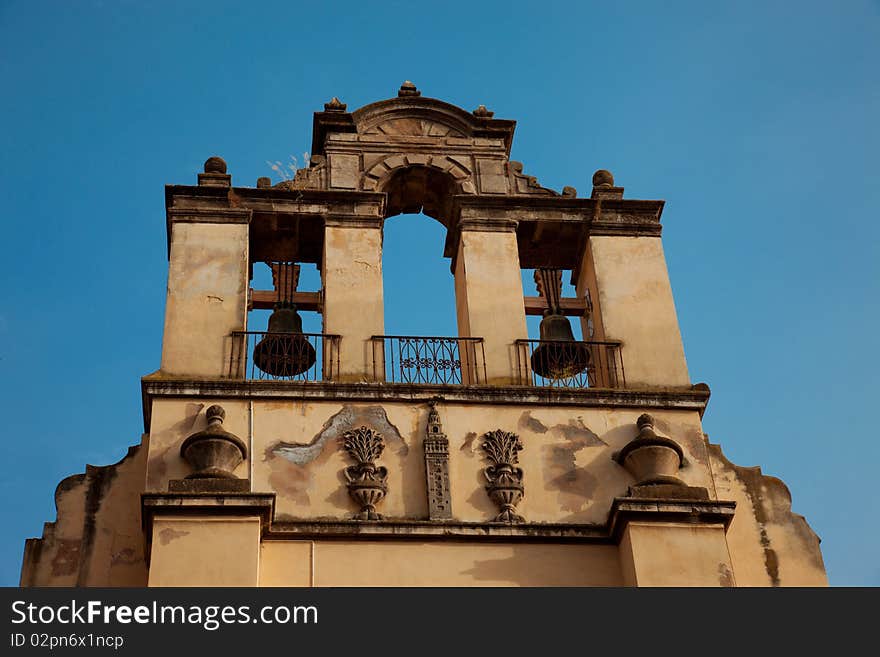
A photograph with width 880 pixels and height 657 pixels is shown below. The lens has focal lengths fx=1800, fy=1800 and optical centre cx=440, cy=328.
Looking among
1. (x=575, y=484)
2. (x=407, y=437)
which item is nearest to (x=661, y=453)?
(x=575, y=484)

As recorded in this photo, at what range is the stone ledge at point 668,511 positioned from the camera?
1616cm

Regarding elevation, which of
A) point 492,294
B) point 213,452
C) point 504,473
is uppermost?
point 492,294

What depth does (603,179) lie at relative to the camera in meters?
19.7

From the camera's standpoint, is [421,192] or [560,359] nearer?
[560,359]

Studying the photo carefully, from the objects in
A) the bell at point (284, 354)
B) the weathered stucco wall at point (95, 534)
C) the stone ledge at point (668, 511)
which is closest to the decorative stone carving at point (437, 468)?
the stone ledge at point (668, 511)

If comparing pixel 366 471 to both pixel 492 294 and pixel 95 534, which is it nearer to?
pixel 95 534

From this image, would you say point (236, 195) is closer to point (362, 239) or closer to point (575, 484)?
point (362, 239)

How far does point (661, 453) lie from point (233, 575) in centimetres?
419

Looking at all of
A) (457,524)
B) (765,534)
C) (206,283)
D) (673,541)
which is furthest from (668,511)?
(206,283)

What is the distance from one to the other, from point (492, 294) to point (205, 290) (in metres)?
2.90

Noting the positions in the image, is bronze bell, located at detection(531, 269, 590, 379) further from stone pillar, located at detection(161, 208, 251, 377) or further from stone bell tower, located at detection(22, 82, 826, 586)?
stone pillar, located at detection(161, 208, 251, 377)

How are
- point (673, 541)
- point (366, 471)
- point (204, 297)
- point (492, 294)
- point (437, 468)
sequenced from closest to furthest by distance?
point (673, 541), point (366, 471), point (437, 468), point (204, 297), point (492, 294)
